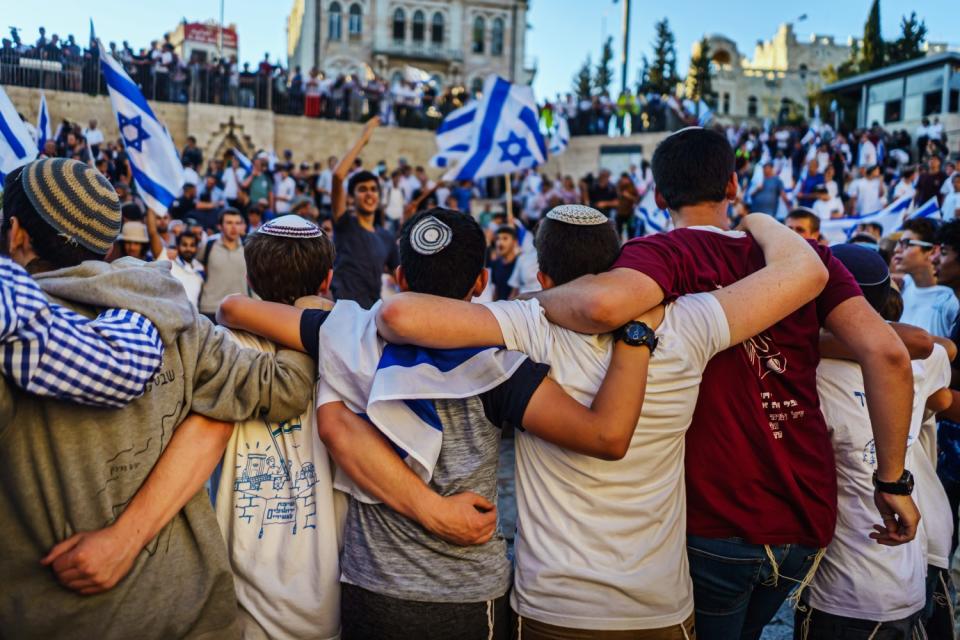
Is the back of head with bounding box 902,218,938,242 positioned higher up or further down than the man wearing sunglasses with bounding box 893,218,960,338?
higher up

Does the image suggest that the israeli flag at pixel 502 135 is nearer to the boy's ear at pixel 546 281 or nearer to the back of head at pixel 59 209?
the boy's ear at pixel 546 281

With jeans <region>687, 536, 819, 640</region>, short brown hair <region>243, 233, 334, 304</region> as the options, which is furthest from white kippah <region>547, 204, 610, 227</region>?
jeans <region>687, 536, 819, 640</region>

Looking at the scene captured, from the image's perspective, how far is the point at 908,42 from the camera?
49219 mm

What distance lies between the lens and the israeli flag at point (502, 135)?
9.73 meters

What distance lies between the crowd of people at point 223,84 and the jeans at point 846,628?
2046 cm

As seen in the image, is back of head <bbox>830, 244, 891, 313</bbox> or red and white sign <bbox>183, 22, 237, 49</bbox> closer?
back of head <bbox>830, 244, 891, 313</bbox>

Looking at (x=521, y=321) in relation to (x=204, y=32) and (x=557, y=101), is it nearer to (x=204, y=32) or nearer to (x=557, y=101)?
(x=557, y=101)

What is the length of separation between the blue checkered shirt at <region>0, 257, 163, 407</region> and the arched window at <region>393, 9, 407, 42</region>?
51.2 meters

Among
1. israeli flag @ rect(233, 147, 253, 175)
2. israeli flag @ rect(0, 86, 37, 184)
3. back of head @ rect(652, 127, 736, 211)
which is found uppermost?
israeli flag @ rect(233, 147, 253, 175)

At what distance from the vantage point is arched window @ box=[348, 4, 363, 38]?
48531 mm

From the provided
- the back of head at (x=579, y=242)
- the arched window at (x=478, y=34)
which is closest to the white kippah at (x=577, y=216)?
the back of head at (x=579, y=242)

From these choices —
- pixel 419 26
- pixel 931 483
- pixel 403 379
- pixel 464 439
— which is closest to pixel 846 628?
pixel 931 483

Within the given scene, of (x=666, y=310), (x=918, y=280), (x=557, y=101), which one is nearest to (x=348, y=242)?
(x=918, y=280)

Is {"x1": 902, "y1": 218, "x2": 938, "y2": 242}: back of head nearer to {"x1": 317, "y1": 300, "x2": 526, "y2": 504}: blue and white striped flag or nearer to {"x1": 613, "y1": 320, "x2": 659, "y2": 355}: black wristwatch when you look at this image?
{"x1": 613, "y1": 320, "x2": 659, "y2": 355}: black wristwatch
